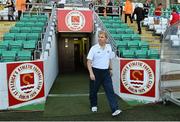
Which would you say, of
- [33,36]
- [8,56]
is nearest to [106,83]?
[8,56]

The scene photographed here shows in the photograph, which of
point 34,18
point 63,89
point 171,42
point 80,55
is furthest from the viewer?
point 80,55

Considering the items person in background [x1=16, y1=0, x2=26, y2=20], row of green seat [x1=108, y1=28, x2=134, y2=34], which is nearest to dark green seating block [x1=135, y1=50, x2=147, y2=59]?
row of green seat [x1=108, y1=28, x2=134, y2=34]

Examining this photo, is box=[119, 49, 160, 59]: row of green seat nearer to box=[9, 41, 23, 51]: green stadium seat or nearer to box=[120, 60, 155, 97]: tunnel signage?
box=[120, 60, 155, 97]: tunnel signage

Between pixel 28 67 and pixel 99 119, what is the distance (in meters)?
2.34

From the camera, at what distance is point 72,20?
15.5 m

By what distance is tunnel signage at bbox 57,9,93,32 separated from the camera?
1543 centimetres

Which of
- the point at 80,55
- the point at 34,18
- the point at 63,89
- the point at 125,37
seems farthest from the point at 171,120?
the point at 80,55

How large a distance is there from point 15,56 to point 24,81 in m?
2.70

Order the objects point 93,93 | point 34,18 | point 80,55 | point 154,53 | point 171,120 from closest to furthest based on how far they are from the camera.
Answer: point 171,120 → point 93,93 → point 154,53 → point 34,18 → point 80,55

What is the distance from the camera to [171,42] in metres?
7.92

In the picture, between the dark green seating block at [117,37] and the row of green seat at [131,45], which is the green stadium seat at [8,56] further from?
the dark green seating block at [117,37]

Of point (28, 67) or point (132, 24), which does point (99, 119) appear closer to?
point (28, 67)

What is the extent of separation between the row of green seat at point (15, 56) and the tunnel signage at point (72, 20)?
15.7 feet

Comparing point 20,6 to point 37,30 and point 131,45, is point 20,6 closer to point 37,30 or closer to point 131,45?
point 37,30
